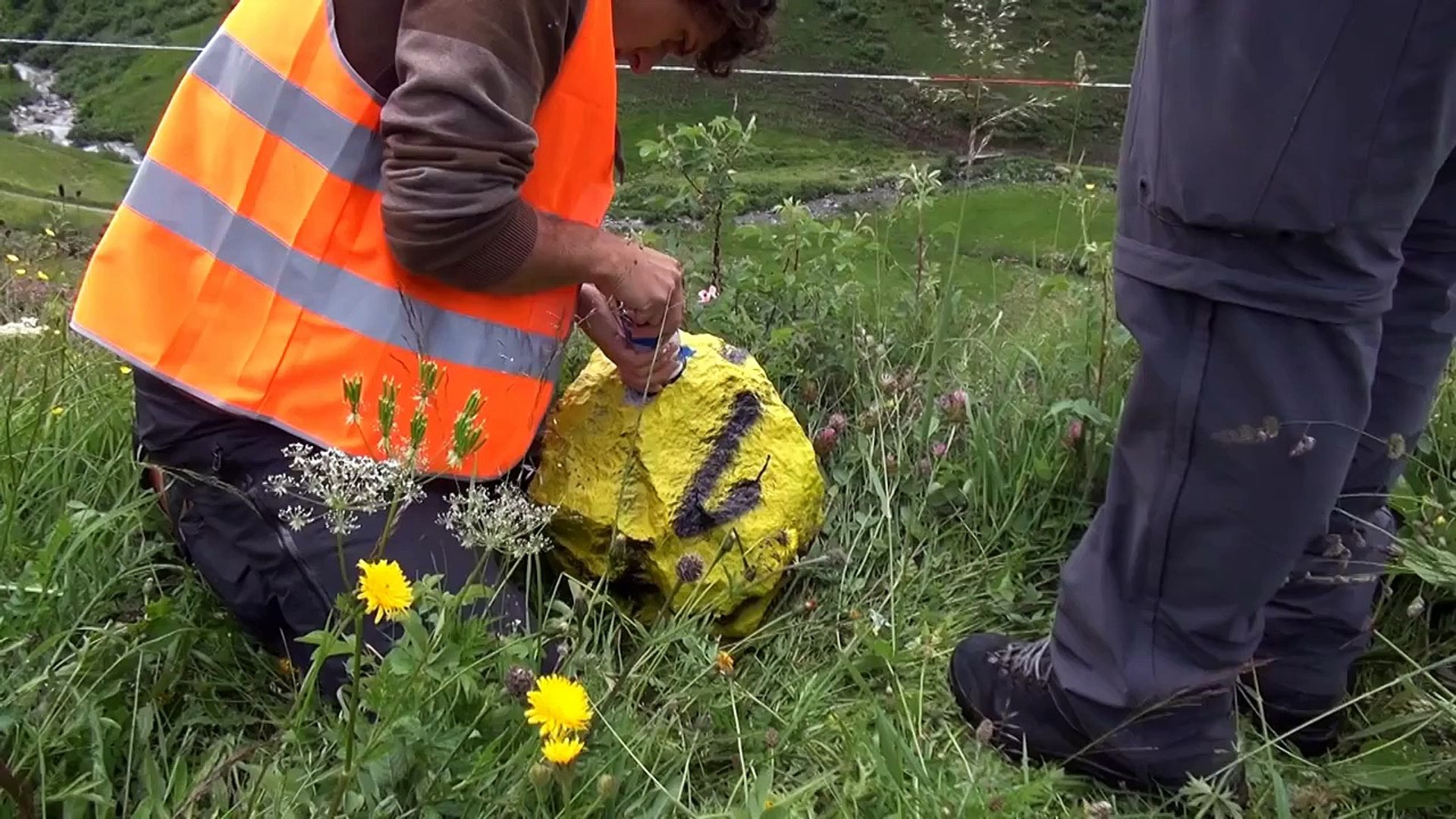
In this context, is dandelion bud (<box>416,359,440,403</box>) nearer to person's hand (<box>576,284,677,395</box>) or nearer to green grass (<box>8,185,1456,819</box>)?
green grass (<box>8,185,1456,819</box>)

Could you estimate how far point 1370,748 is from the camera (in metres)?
1.67

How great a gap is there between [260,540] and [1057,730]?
1400 millimetres

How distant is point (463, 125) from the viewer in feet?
5.51

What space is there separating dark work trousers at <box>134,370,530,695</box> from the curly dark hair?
1136 millimetres

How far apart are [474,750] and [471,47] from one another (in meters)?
1.06

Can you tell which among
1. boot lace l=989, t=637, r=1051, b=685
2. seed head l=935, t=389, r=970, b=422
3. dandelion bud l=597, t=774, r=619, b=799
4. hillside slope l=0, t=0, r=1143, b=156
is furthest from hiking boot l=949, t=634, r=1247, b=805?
hillside slope l=0, t=0, r=1143, b=156

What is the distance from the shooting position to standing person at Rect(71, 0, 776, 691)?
71.1 inches

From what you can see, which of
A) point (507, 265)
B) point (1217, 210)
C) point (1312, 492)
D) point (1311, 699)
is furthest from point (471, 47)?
point (1311, 699)

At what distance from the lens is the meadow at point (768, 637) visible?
139cm

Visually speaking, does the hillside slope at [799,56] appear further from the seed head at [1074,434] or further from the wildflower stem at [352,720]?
the wildflower stem at [352,720]

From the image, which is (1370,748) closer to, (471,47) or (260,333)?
(471,47)

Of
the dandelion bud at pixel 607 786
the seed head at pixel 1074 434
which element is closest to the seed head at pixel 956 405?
the seed head at pixel 1074 434

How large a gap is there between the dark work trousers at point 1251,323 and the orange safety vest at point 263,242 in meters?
0.99

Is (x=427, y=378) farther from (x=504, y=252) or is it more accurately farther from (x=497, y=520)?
(x=504, y=252)
